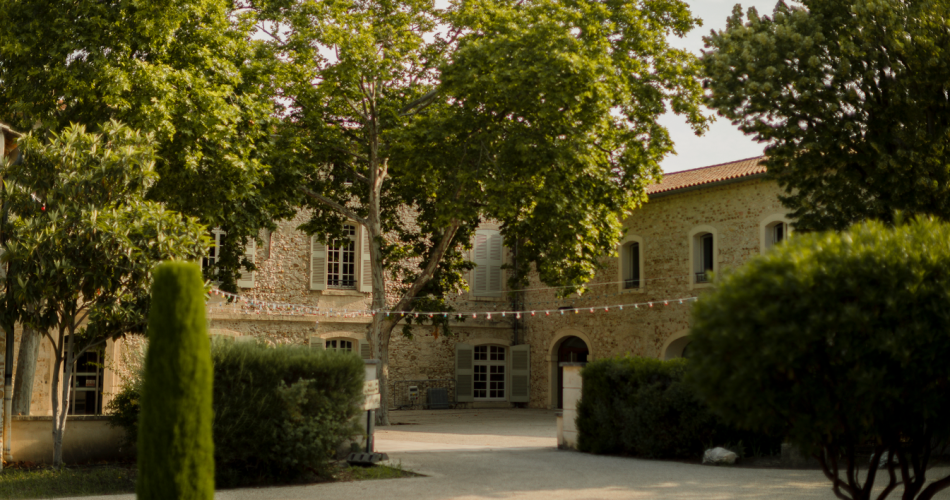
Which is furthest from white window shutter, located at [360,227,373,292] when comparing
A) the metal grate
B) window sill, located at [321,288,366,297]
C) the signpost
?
the signpost

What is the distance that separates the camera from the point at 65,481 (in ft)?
29.7

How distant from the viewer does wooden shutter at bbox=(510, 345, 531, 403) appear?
26141 millimetres

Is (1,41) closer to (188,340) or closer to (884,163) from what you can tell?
(188,340)

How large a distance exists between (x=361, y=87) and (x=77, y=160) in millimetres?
8114

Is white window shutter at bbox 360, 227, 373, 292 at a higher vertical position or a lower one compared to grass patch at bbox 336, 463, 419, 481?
higher

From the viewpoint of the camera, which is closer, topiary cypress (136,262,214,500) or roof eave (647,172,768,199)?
topiary cypress (136,262,214,500)

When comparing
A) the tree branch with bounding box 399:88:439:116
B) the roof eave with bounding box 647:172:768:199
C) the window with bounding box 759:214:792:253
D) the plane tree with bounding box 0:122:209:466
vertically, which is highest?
the tree branch with bounding box 399:88:439:116

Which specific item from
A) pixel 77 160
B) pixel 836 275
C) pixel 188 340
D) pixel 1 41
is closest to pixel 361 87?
pixel 1 41

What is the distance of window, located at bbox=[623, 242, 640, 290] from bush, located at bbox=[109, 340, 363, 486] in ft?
48.1

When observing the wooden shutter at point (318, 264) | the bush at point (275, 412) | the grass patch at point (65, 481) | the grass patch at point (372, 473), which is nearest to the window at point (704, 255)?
the wooden shutter at point (318, 264)

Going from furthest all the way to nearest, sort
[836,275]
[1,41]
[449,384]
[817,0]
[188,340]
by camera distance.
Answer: [449,384] → [1,41] → [817,0] → [188,340] → [836,275]

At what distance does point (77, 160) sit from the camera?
10.1 meters

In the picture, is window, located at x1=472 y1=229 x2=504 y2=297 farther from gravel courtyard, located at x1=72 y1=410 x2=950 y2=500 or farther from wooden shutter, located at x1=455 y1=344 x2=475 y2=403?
gravel courtyard, located at x1=72 y1=410 x2=950 y2=500

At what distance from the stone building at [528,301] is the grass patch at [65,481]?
937cm
